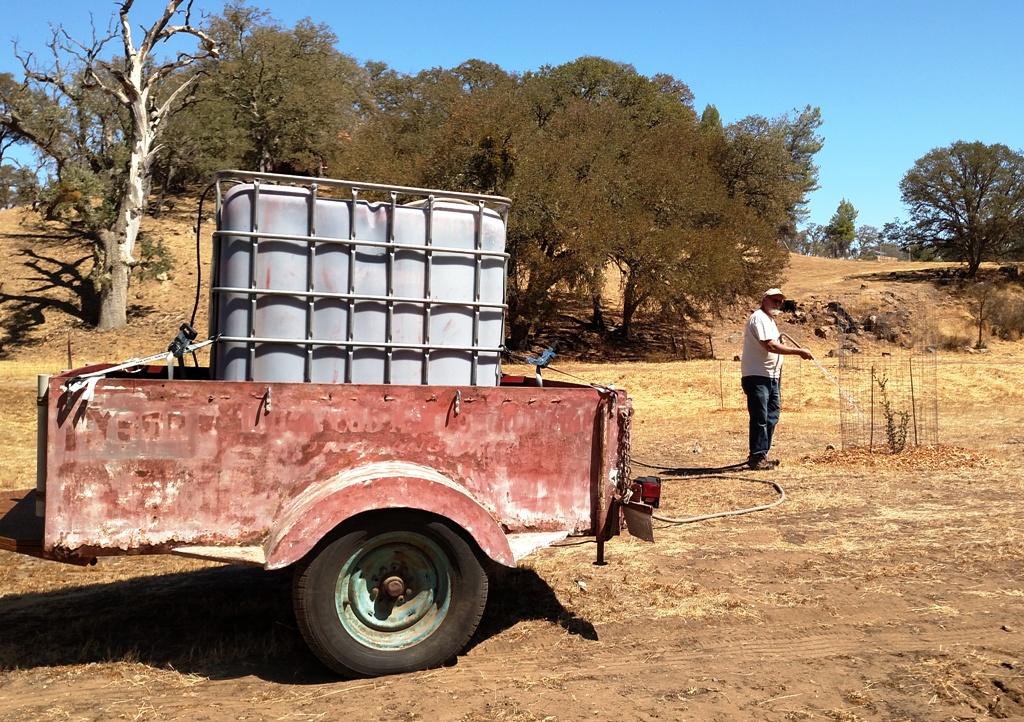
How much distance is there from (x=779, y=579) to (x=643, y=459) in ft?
15.7

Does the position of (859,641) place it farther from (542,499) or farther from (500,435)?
(500,435)

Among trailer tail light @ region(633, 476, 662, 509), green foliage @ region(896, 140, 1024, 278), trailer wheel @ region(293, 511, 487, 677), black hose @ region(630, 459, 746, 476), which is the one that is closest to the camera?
trailer wheel @ region(293, 511, 487, 677)

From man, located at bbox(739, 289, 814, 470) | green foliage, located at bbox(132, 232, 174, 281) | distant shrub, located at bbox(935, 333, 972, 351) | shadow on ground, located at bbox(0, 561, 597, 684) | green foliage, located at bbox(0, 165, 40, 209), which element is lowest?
shadow on ground, located at bbox(0, 561, 597, 684)

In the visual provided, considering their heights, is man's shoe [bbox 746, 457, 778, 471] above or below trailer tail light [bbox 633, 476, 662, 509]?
below

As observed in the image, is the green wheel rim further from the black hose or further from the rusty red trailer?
the black hose

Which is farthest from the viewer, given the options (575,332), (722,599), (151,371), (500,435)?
(575,332)

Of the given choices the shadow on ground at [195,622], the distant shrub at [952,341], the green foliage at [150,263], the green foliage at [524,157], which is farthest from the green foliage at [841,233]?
the shadow on ground at [195,622]

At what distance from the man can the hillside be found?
18900 millimetres

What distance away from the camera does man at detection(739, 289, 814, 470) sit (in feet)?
29.2

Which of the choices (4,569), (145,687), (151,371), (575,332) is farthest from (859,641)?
(575,332)

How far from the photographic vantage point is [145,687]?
408 cm

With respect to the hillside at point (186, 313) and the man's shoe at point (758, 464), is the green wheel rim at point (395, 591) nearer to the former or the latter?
the man's shoe at point (758, 464)

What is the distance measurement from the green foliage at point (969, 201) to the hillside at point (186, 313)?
2363 millimetres

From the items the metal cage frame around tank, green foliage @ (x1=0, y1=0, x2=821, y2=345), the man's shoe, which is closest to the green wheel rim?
the metal cage frame around tank
